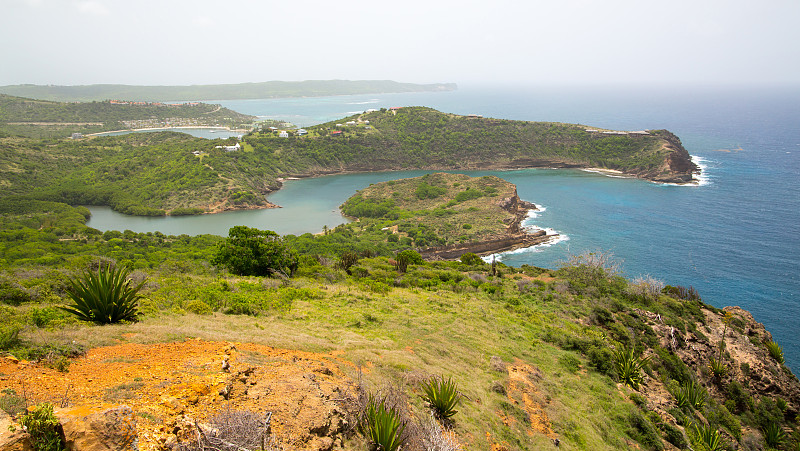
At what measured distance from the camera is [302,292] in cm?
1689

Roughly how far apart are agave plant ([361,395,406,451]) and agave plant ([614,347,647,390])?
11.1m

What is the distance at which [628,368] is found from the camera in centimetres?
1405

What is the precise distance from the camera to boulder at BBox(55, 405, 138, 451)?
4.41 m

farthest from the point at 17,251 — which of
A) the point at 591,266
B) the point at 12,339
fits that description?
the point at 591,266

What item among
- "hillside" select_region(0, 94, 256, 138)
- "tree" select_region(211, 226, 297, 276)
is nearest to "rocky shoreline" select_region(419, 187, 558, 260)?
"tree" select_region(211, 226, 297, 276)

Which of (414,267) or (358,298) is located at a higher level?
(358,298)

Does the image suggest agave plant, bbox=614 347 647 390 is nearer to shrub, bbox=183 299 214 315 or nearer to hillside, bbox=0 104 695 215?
shrub, bbox=183 299 214 315

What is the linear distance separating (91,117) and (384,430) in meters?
158

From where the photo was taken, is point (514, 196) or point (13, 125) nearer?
point (514, 196)

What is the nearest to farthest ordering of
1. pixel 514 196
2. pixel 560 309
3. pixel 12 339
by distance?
pixel 12 339
pixel 560 309
pixel 514 196

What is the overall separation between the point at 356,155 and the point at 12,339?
8165 cm

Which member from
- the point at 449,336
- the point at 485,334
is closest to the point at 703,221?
the point at 485,334

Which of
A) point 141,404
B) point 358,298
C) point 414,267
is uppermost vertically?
point 141,404

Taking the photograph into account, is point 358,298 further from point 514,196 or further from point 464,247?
point 514,196
